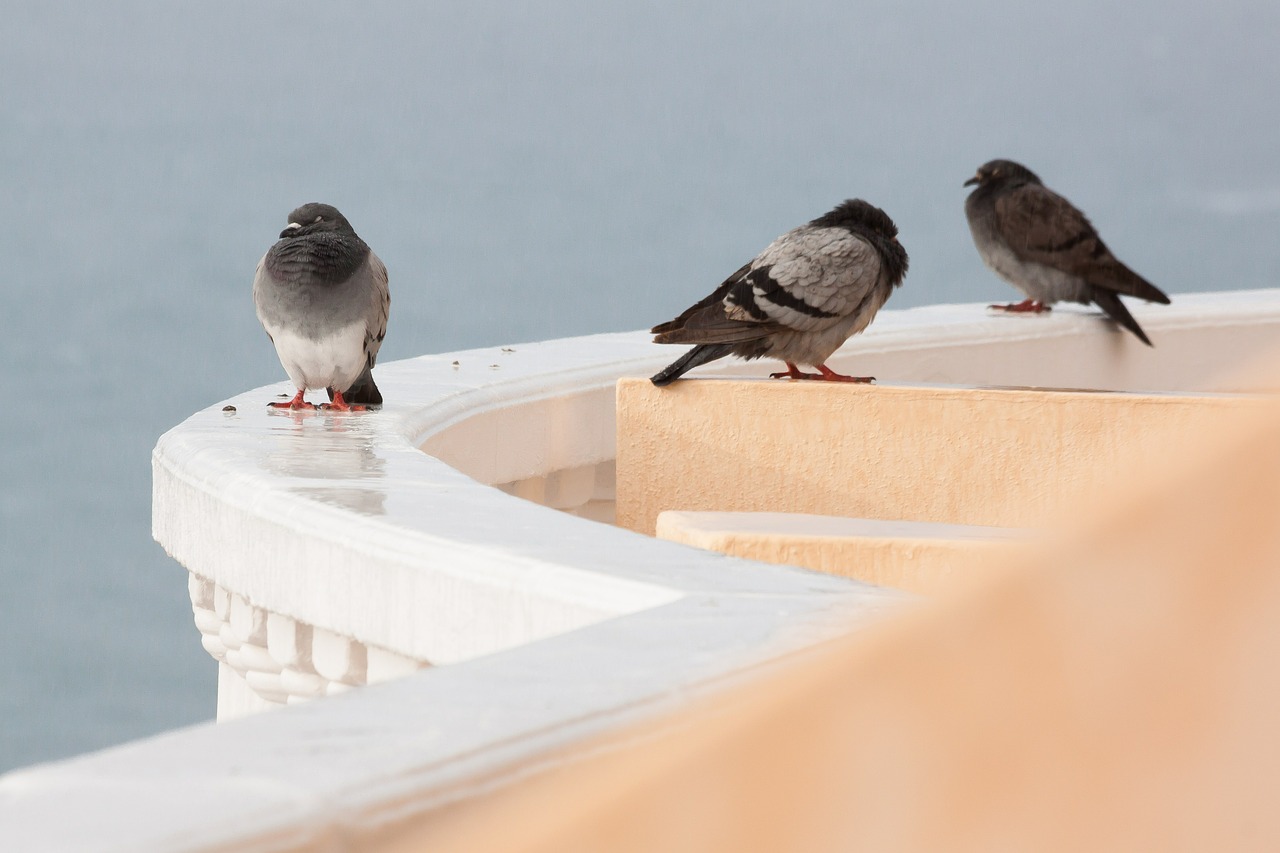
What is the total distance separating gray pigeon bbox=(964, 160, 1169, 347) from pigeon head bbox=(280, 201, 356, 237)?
3813 mm

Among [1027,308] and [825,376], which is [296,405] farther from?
[1027,308]

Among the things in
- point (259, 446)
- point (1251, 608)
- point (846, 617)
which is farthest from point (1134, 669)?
point (259, 446)

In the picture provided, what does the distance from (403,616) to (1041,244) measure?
5.26 metres

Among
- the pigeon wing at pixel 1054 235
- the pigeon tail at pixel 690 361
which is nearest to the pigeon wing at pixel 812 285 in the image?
the pigeon tail at pixel 690 361

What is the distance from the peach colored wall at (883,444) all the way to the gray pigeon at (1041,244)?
263cm

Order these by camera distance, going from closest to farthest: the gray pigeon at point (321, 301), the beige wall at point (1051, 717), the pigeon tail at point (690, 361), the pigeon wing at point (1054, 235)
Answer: the beige wall at point (1051, 717), the gray pigeon at point (321, 301), the pigeon tail at point (690, 361), the pigeon wing at point (1054, 235)

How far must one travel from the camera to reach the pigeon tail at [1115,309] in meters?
6.79

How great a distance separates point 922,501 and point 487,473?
4.21 feet

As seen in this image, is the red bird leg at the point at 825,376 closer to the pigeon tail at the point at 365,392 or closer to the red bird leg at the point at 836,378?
the red bird leg at the point at 836,378

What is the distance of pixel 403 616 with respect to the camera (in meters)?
1.99

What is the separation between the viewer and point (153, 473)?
3.13 meters

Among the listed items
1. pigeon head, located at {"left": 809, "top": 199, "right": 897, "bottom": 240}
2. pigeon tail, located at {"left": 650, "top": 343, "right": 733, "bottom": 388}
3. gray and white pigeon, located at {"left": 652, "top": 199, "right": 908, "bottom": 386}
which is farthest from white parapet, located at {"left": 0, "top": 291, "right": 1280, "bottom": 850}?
pigeon head, located at {"left": 809, "top": 199, "right": 897, "bottom": 240}

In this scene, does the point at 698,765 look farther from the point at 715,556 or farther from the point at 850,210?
the point at 850,210

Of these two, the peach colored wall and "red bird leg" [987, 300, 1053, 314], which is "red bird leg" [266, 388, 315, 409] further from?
"red bird leg" [987, 300, 1053, 314]
